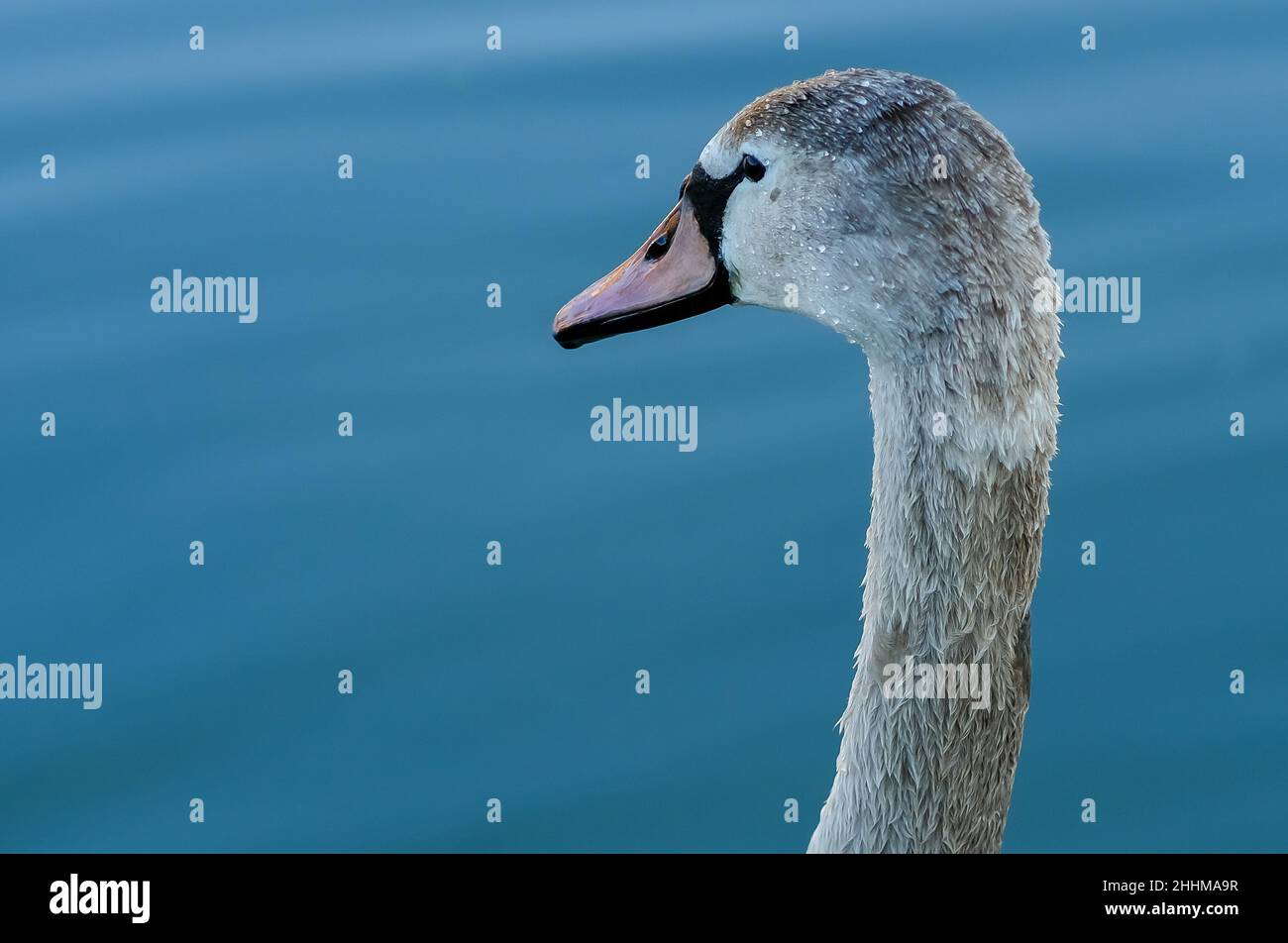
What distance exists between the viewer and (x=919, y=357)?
118 inches

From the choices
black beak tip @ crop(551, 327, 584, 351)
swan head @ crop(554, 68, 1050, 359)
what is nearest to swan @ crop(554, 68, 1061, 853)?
swan head @ crop(554, 68, 1050, 359)

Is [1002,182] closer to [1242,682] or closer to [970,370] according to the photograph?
[970,370]

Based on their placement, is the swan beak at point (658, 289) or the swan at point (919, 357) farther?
the swan beak at point (658, 289)

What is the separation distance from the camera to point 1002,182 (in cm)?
294

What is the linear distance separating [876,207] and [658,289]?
728 mm

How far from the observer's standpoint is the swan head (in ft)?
9.61

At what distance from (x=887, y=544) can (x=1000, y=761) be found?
1.90 feet

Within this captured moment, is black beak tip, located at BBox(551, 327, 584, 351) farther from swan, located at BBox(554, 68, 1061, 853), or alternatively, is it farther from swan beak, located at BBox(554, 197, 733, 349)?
swan, located at BBox(554, 68, 1061, 853)

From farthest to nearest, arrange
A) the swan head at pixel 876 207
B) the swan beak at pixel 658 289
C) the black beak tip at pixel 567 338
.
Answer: the black beak tip at pixel 567 338, the swan beak at pixel 658 289, the swan head at pixel 876 207

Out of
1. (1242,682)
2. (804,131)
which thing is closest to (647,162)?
(1242,682)

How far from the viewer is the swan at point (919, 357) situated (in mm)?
2941

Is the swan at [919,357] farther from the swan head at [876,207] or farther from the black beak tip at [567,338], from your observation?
the black beak tip at [567,338]

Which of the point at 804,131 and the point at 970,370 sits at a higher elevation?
the point at 804,131

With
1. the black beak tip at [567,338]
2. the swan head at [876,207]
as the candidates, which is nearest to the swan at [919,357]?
the swan head at [876,207]
